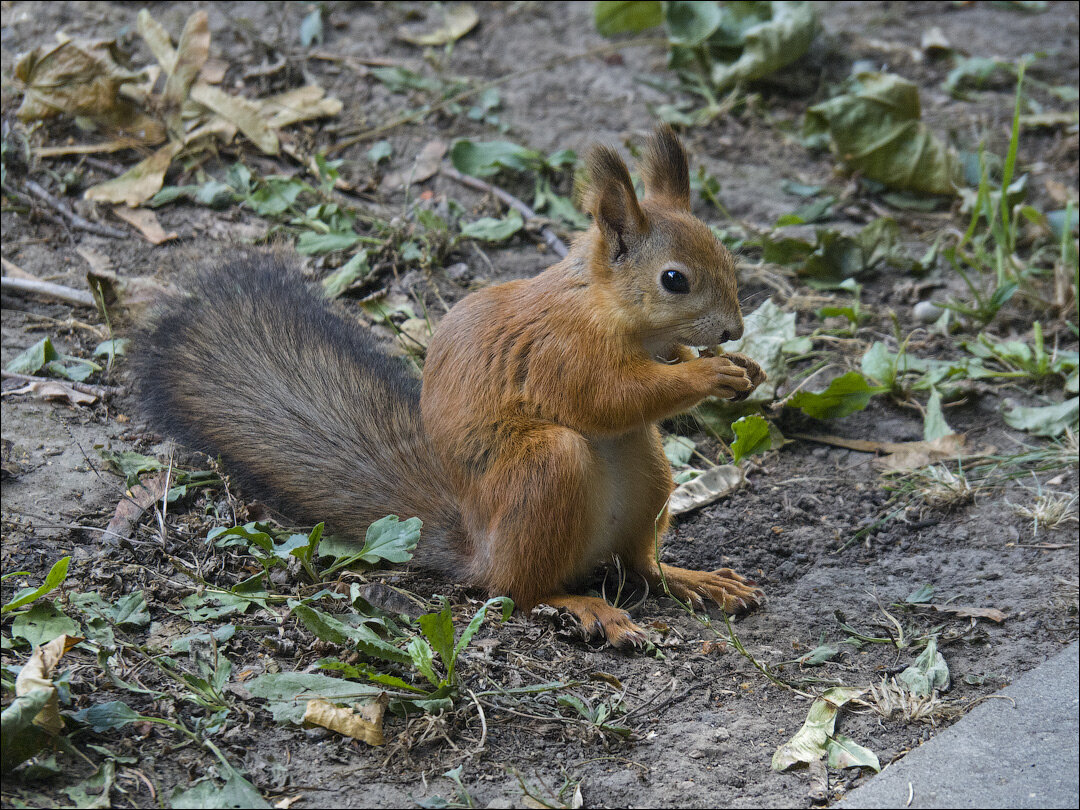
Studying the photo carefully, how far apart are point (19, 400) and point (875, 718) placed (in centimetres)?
270

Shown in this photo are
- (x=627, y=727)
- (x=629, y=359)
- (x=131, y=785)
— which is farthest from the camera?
(x=629, y=359)

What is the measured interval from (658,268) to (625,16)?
3.43m

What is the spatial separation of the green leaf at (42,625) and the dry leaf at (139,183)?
8.39ft

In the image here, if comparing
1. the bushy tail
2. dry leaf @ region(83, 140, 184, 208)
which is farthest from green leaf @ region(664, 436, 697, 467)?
dry leaf @ region(83, 140, 184, 208)

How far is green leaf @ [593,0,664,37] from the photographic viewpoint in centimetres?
546

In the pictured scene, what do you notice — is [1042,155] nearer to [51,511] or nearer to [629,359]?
[629,359]

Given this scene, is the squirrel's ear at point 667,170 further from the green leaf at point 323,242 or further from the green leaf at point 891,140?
the green leaf at point 891,140

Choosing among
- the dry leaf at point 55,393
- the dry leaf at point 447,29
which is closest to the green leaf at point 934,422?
the dry leaf at point 55,393

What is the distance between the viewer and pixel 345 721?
2014 mm

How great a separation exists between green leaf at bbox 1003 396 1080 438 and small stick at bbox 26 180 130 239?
3.60 m

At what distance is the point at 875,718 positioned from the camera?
2238mm

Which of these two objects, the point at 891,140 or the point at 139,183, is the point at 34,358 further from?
A: the point at 891,140

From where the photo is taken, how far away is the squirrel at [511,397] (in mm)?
2582

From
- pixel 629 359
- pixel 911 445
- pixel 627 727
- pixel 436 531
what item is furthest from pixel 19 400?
pixel 911 445
